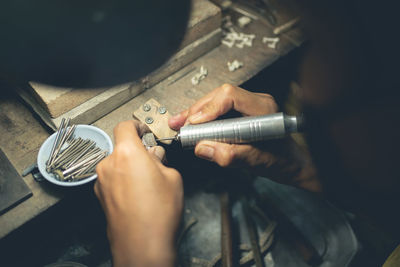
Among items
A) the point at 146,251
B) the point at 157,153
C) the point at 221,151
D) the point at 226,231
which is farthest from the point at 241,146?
the point at 226,231

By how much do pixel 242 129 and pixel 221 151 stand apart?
17cm

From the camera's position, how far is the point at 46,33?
0.42 metres

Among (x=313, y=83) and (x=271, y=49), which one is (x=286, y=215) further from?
(x=271, y=49)

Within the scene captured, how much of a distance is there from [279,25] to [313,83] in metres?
0.53

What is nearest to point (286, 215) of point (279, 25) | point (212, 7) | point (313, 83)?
point (313, 83)

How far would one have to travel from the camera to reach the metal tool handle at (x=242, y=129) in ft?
4.58

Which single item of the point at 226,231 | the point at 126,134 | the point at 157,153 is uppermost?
the point at 126,134

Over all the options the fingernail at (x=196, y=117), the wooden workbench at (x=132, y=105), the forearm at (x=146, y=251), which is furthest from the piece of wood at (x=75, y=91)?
the forearm at (x=146, y=251)

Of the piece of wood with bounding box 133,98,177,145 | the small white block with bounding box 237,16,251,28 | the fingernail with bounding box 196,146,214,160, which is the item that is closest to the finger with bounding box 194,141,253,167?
the fingernail with bounding box 196,146,214,160

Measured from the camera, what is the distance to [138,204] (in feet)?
4.14

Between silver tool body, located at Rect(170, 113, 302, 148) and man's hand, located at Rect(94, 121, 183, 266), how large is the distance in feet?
0.70

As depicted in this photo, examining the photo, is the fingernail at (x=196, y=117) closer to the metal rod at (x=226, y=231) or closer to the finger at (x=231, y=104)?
the finger at (x=231, y=104)

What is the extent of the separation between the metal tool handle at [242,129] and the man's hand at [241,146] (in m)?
0.06

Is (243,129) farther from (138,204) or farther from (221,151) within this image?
(138,204)
